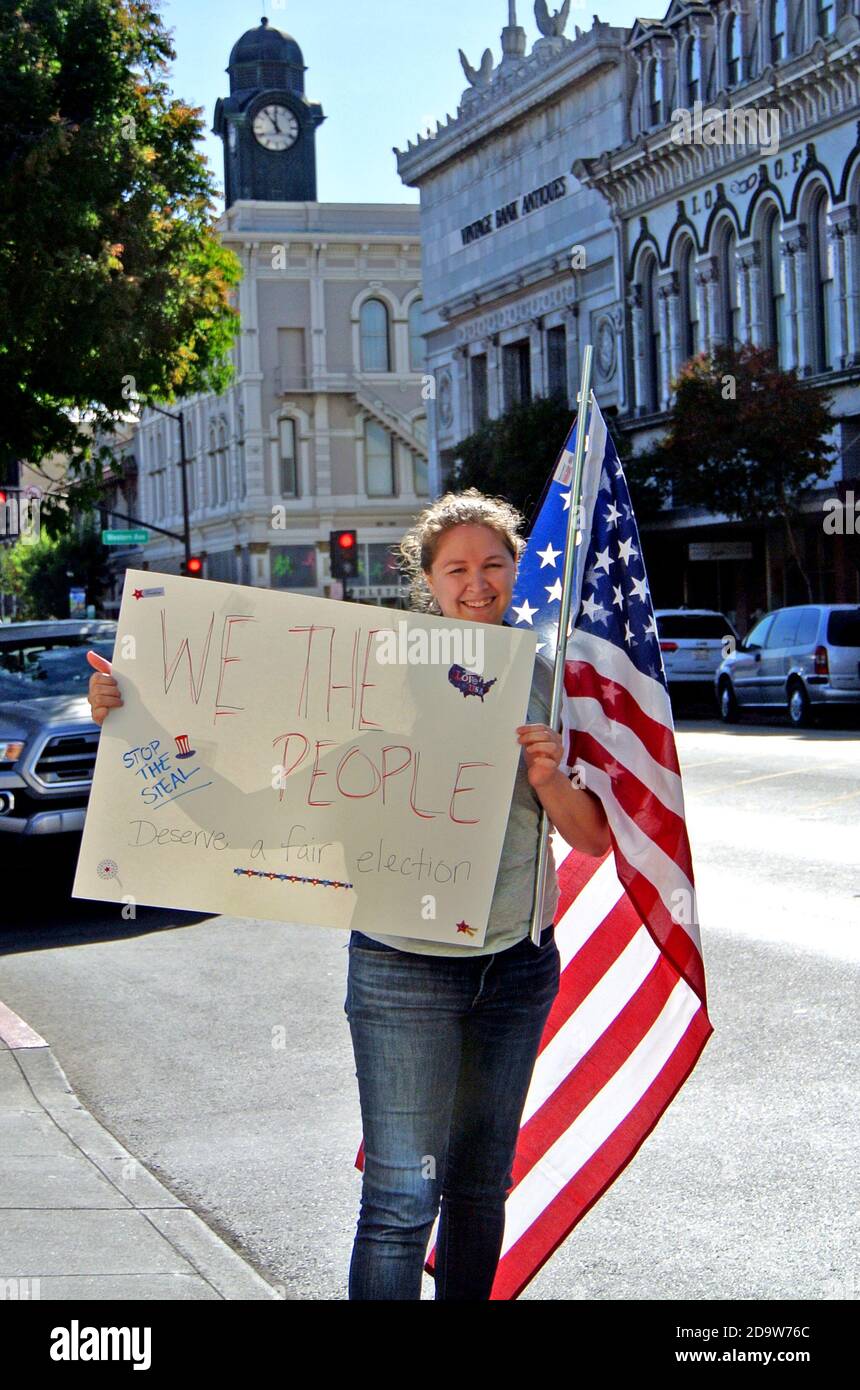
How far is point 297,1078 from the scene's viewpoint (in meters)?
7.29

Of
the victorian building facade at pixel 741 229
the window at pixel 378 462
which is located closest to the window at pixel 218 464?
the window at pixel 378 462

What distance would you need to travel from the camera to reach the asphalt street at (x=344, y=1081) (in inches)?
203

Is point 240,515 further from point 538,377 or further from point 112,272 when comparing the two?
point 112,272

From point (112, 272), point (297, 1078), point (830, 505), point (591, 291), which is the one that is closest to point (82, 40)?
point (112, 272)

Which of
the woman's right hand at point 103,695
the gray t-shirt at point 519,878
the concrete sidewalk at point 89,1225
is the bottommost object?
the concrete sidewalk at point 89,1225

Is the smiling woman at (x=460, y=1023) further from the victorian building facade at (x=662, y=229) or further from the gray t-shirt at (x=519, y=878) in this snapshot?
the victorian building facade at (x=662, y=229)

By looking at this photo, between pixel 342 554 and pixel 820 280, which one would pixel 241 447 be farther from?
pixel 342 554

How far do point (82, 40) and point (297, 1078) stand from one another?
14505mm

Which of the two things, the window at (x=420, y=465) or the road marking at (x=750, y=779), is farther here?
the window at (x=420, y=465)

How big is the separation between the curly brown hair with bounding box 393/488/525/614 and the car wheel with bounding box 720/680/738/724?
78.6 feet

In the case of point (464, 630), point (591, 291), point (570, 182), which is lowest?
point (464, 630)

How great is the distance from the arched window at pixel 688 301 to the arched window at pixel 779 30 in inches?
220
